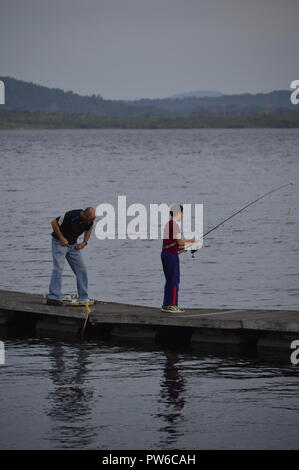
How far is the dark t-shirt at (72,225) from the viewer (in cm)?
1600

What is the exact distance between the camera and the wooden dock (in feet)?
50.0

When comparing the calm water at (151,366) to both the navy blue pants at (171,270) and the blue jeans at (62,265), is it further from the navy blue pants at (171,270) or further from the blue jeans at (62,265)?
the navy blue pants at (171,270)

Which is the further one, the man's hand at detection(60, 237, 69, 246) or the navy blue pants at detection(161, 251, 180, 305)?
the man's hand at detection(60, 237, 69, 246)

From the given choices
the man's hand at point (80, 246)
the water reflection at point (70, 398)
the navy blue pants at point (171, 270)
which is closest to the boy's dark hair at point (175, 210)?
the navy blue pants at point (171, 270)

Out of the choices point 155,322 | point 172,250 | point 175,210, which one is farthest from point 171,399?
point 175,210

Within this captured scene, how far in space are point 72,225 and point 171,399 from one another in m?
3.59

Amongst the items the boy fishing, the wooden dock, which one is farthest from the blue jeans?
the boy fishing

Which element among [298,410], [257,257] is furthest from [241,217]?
[298,410]

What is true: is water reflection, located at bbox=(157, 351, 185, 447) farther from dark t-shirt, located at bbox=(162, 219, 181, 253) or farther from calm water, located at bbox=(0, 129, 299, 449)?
dark t-shirt, located at bbox=(162, 219, 181, 253)

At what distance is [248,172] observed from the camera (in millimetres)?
77000

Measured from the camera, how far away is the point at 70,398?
13.4 m

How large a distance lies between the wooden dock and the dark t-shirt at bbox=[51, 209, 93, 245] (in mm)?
1067

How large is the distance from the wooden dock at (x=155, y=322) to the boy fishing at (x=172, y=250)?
299 millimetres

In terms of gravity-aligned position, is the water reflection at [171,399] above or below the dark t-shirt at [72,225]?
below
